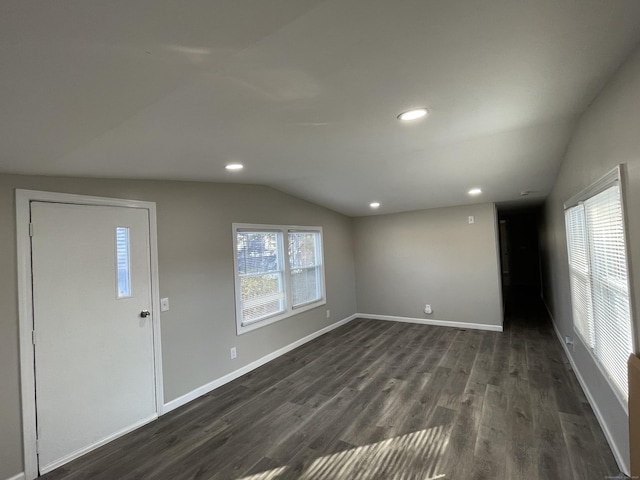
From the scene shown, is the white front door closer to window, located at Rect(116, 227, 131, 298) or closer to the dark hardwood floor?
window, located at Rect(116, 227, 131, 298)

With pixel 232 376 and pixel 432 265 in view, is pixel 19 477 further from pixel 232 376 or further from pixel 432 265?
pixel 432 265

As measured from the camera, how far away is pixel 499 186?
158 inches

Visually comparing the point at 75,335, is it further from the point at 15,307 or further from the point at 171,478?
the point at 171,478

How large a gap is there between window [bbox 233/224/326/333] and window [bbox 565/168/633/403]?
3.38 metres

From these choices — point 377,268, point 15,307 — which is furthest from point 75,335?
point 377,268

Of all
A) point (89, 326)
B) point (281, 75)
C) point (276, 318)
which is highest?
point (281, 75)

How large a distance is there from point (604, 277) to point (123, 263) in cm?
375

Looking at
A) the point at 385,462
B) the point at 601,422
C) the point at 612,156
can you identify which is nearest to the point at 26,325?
the point at 385,462

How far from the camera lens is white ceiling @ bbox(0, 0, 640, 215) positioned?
2.77 feet

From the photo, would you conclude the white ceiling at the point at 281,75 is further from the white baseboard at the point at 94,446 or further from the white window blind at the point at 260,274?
the white baseboard at the point at 94,446

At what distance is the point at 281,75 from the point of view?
4.22 feet

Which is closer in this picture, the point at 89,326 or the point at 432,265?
the point at 89,326

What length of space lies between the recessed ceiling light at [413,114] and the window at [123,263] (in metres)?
2.53

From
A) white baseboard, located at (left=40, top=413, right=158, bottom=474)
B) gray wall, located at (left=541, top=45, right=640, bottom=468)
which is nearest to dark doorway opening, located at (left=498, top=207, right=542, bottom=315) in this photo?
gray wall, located at (left=541, top=45, right=640, bottom=468)
